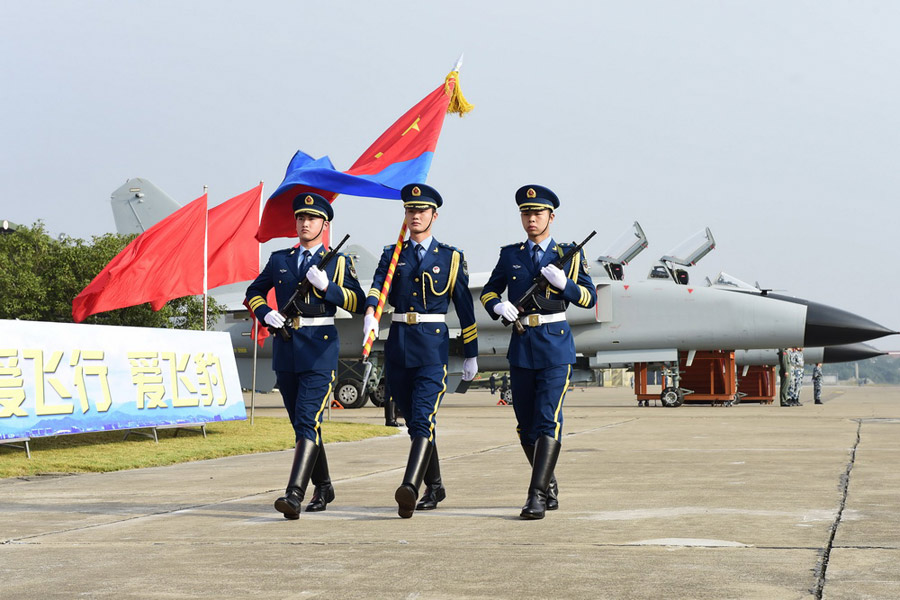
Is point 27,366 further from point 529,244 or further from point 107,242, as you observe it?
point 107,242

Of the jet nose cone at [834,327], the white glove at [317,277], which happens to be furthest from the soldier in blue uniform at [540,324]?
the jet nose cone at [834,327]

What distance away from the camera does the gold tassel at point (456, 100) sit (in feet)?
30.7

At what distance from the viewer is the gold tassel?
934cm

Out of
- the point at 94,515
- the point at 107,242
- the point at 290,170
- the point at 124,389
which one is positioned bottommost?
the point at 94,515

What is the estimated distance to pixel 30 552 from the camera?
490 cm

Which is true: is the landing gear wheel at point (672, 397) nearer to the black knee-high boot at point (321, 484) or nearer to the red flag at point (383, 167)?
the red flag at point (383, 167)

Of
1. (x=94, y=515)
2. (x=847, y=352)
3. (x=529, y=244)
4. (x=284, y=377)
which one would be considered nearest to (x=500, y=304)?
(x=529, y=244)

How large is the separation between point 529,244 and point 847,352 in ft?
107

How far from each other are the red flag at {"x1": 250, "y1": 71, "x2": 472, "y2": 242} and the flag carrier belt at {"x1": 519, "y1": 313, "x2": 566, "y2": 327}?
2661 mm

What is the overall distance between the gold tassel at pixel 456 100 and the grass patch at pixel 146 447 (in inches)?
200

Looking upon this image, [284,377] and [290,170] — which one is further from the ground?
[290,170]

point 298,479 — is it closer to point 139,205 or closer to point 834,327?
point 834,327

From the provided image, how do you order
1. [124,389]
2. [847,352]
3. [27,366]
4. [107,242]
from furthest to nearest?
[847,352] → [107,242] → [124,389] → [27,366]

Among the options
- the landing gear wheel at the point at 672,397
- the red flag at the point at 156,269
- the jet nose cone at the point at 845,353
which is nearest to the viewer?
the red flag at the point at 156,269
